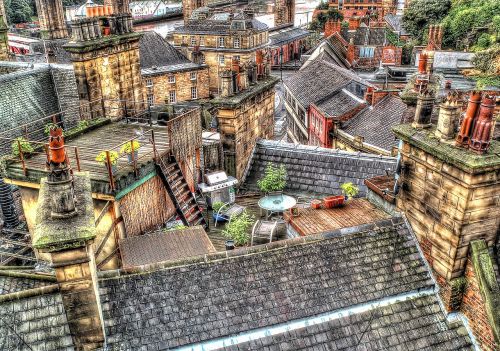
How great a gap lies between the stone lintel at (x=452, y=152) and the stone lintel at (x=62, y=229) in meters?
6.80

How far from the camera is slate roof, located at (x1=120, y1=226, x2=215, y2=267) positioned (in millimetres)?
11164

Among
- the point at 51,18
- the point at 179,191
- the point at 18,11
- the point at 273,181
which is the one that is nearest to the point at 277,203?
the point at 273,181

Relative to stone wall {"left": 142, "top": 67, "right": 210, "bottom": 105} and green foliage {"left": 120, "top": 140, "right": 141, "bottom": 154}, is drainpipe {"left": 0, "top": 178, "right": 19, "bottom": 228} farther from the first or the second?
stone wall {"left": 142, "top": 67, "right": 210, "bottom": 105}

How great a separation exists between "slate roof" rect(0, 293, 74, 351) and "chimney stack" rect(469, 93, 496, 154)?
8.37 m

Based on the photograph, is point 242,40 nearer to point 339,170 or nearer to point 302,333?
point 339,170

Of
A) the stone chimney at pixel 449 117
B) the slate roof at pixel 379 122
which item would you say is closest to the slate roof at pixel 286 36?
the slate roof at pixel 379 122

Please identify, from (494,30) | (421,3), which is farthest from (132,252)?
(421,3)

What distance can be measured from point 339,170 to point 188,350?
10498 millimetres

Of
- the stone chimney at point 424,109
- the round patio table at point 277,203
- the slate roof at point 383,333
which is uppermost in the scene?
the stone chimney at point 424,109

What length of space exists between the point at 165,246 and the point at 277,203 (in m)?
5.16

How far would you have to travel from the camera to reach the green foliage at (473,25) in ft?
138

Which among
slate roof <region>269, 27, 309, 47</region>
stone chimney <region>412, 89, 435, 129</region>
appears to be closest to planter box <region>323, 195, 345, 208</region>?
stone chimney <region>412, 89, 435, 129</region>

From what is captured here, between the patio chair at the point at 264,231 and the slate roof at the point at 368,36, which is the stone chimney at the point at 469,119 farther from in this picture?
the slate roof at the point at 368,36

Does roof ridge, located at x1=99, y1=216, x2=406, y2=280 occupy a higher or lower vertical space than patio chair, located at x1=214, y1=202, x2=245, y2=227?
higher
